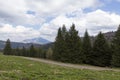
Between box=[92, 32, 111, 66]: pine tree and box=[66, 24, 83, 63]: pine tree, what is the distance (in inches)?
169

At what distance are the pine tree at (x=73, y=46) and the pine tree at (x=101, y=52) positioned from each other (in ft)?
14.1

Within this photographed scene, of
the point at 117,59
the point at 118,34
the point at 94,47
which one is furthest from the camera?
the point at 94,47

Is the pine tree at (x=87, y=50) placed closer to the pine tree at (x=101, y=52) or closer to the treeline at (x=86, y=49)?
the treeline at (x=86, y=49)

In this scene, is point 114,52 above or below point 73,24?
below

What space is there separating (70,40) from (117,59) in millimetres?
14697

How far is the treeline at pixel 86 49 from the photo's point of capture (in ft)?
179

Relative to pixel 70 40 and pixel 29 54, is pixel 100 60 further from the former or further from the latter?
pixel 29 54

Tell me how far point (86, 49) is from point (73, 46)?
3756mm

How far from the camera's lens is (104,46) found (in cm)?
5447

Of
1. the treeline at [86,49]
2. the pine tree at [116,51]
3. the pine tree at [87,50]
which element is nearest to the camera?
the pine tree at [116,51]

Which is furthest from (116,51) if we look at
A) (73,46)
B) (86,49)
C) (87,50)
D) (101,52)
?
(73,46)

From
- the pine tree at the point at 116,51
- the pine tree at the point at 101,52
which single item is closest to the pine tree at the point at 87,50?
the pine tree at the point at 101,52

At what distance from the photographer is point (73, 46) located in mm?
57531

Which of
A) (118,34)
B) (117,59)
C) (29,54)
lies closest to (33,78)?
(117,59)
